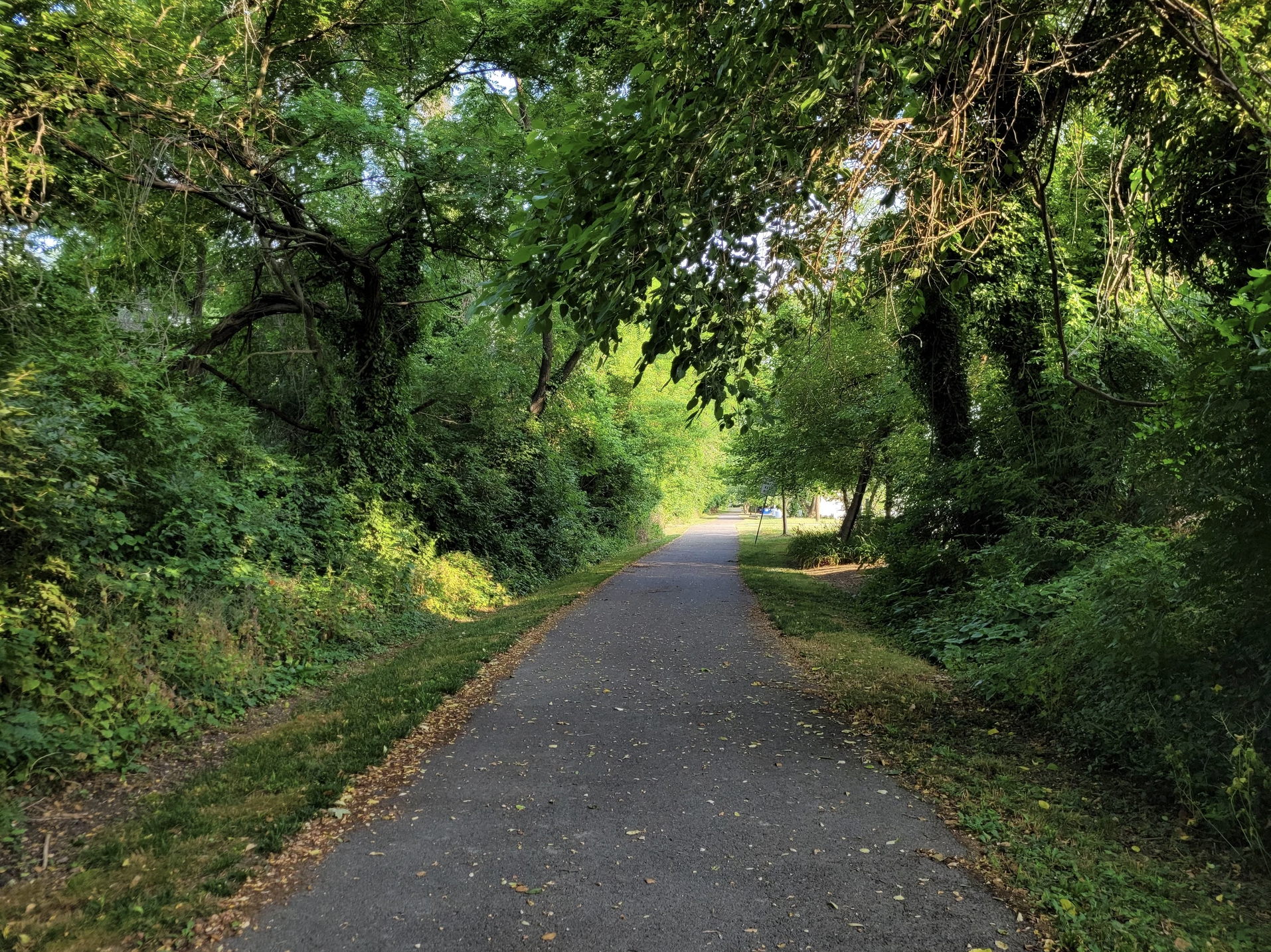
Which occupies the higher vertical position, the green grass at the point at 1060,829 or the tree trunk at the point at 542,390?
the tree trunk at the point at 542,390

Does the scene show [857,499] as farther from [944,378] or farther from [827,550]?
[944,378]

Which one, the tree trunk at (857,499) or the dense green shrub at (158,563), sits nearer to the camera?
the dense green shrub at (158,563)

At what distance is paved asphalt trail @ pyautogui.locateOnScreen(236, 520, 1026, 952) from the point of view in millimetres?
3066

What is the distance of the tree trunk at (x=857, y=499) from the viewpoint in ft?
62.6

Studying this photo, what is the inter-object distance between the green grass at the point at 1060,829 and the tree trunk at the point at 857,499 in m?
12.4

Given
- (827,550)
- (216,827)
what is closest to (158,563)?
(216,827)

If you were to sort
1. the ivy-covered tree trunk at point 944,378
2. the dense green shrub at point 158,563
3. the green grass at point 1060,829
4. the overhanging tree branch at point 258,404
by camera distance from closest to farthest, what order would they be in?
the green grass at point 1060,829
the dense green shrub at point 158,563
the overhanging tree branch at point 258,404
the ivy-covered tree trunk at point 944,378

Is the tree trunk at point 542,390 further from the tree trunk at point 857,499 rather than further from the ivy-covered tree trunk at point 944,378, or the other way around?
the ivy-covered tree trunk at point 944,378

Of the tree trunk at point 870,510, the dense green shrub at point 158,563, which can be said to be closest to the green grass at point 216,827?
the dense green shrub at point 158,563

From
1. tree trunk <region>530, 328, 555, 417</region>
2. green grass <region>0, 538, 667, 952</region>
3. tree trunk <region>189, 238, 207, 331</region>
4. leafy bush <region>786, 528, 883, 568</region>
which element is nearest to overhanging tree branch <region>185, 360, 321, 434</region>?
tree trunk <region>189, 238, 207, 331</region>

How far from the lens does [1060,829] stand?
12.8 ft

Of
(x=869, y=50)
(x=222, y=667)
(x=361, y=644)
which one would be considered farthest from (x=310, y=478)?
(x=869, y=50)

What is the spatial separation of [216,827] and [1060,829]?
487cm

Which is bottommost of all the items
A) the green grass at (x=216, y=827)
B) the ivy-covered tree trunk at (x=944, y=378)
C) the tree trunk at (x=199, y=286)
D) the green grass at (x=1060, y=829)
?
the green grass at (x=1060, y=829)
